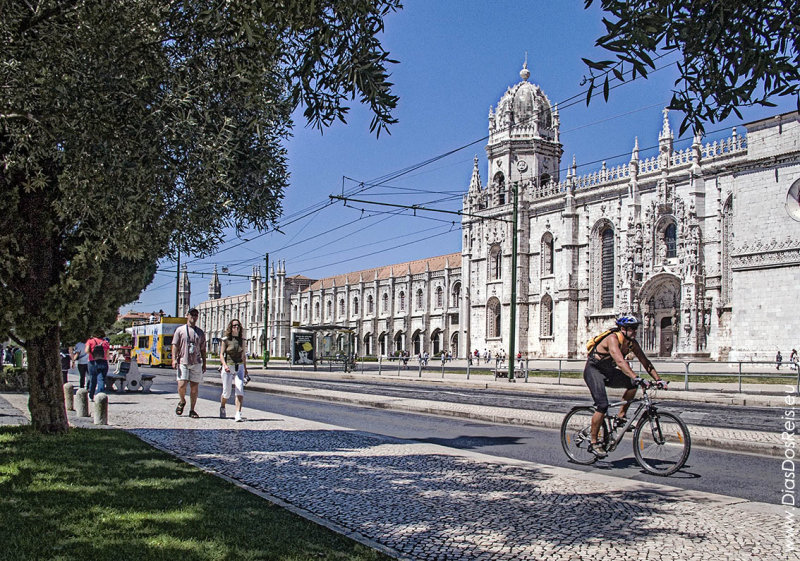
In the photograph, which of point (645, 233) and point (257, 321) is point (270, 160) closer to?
point (645, 233)

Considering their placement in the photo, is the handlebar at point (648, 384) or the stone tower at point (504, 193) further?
the stone tower at point (504, 193)

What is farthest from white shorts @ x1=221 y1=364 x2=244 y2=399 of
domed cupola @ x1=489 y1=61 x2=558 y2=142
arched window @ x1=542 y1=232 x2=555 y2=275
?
domed cupola @ x1=489 y1=61 x2=558 y2=142

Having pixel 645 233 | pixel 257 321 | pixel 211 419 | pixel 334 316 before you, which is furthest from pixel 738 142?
pixel 257 321

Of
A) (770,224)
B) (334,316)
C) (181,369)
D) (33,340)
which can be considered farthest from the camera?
(334,316)

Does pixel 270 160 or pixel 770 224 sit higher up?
pixel 770 224

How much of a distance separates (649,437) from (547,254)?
48.3 meters

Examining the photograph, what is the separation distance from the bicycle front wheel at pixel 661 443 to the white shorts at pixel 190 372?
7.06m

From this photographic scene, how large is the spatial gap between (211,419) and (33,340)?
359 centimetres

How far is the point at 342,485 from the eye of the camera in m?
6.26

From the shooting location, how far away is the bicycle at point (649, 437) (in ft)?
22.3

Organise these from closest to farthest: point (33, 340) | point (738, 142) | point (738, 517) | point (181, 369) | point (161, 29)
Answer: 1. point (738, 517)
2. point (161, 29)
3. point (33, 340)
4. point (181, 369)
5. point (738, 142)

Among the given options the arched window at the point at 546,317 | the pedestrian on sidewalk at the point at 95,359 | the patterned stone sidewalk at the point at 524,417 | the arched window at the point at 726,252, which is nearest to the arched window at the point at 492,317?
the arched window at the point at 546,317

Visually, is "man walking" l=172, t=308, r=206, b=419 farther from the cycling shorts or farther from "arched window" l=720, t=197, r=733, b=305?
"arched window" l=720, t=197, r=733, b=305

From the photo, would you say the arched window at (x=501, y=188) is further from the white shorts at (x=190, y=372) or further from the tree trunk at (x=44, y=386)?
the tree trunk at (x=44, y=386)
